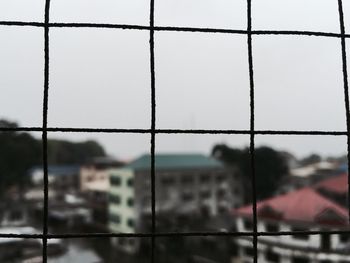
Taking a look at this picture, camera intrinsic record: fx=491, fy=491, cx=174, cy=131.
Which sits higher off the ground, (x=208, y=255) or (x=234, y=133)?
(x=234, y=133)

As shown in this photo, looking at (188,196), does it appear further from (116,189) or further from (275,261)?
(275,261)

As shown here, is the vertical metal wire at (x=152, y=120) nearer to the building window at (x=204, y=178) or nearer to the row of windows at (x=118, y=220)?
the row of windows at (x=118, y=220)

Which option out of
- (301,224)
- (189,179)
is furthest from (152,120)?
(189,179)

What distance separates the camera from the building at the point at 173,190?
2774 centimetres

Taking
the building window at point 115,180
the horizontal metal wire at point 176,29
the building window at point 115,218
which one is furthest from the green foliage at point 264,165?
the horizontal metal wire at point 176,29

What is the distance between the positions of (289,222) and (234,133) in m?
19.6

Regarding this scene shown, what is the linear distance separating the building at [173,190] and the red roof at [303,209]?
658cm

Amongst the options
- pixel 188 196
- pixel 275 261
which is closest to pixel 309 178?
pixel 188 196

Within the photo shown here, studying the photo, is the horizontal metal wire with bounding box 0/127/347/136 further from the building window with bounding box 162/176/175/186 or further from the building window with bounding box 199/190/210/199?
the building window with bounding box 199/190/210/199

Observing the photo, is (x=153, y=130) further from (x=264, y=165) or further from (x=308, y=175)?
(x=308, y=175)

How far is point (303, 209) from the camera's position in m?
20.4

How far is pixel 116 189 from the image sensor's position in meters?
29.3

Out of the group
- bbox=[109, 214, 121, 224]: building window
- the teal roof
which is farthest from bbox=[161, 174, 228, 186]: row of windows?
bbox=[109, 214, 121, 224]: building window

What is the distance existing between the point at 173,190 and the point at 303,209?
10.3 m
